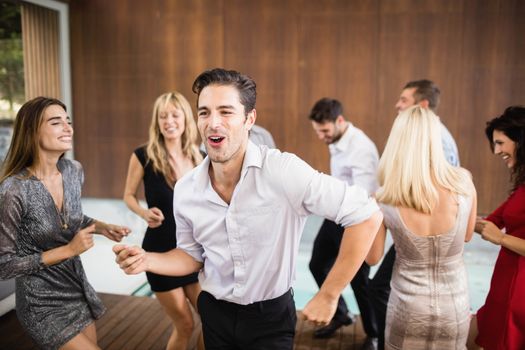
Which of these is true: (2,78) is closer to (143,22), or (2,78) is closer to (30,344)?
(143,22)

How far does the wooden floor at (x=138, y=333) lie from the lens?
10.5ft

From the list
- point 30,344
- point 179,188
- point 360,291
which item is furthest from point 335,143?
point 30,344

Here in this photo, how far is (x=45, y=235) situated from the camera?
2.05m

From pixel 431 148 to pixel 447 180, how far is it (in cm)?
14

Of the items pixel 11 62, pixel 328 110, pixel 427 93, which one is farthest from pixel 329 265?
pixel 11 62

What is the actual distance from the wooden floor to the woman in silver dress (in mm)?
1155

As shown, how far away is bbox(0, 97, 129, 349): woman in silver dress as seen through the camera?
1.96 m

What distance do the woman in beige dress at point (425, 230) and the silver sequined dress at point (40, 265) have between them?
1276mm

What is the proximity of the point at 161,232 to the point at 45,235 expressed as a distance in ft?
2.52

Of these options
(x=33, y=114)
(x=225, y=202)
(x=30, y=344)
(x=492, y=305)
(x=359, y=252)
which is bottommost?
(x=30, y=344)

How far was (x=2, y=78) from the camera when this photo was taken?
6285 mm

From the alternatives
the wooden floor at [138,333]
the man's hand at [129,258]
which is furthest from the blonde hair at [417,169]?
the wooden floor at [138,333]

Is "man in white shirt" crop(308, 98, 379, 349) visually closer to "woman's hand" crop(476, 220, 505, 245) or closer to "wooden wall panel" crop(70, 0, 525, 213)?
"woman's hand" crop(476, 220, 505, 245)

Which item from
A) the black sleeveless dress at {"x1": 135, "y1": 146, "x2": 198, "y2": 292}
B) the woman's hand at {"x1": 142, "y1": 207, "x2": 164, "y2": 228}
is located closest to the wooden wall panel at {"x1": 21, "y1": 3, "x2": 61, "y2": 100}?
the black sleeveless dress at {"x1": 135, "y1": 146, "x2": 198, "y2": 292}
